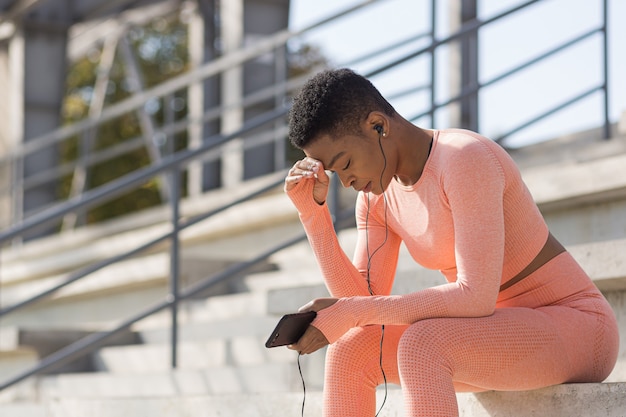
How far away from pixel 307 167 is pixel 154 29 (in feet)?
80.1

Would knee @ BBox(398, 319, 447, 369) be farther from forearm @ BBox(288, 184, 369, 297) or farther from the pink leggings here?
forearm @ BBox(288, 184, 369, 297)

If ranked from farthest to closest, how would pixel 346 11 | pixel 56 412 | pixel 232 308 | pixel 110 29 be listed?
pixel 110 29, pixel 346 11, pixel 232 308, pixel 56 412

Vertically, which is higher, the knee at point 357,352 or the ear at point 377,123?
the ear at point 377,123

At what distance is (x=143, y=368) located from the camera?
5.05 meters

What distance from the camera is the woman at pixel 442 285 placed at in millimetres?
2363

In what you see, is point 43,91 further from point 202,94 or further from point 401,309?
point 401,309

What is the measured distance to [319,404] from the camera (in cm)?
309

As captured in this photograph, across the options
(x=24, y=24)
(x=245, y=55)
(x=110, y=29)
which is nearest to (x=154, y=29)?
(x=110, y=29)

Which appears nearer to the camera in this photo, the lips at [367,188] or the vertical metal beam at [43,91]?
the lips at [367,188]

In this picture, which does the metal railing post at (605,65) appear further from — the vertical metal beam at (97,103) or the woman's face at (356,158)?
the vertical metal beam at (97,103)

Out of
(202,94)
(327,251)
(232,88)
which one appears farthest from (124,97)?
(327,251)

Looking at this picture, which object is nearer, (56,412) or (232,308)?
(56,412)

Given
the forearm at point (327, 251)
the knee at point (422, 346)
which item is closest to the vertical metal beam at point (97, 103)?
the forearm at point (327, 251)

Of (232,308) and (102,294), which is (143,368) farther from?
(102,294)
